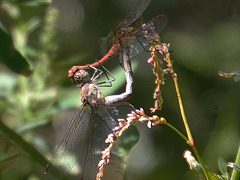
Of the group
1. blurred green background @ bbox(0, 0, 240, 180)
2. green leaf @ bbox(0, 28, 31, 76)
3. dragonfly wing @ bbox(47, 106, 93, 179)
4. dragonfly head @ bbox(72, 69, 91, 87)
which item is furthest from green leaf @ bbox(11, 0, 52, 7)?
dragonfly wing @ bbox(47, 106, 93, 179)

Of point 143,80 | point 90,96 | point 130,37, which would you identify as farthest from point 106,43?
point 143,80

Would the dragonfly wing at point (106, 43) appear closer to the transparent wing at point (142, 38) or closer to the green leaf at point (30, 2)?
the transparent wing at point (142, 38)

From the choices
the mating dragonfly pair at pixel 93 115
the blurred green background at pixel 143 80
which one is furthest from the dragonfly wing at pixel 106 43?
the blurred green background at pixel 143 80

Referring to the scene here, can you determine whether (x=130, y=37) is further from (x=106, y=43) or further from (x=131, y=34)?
(x=106, y=43)

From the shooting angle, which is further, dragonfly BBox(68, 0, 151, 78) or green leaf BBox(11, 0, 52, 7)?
green leaf BBox(11, 0, 52, 7)

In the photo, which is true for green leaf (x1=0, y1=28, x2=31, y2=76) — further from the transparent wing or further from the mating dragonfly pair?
the transparent wing

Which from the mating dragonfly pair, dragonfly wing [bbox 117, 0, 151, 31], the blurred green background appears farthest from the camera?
the blurred green background

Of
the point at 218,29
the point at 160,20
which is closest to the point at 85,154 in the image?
the point at 160,20
